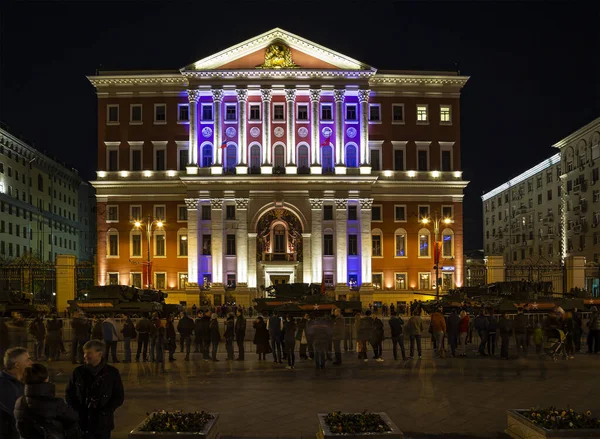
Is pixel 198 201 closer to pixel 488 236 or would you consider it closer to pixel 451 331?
pixel 451 331

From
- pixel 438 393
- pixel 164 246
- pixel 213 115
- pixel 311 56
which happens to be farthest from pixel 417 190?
pixel 438 393

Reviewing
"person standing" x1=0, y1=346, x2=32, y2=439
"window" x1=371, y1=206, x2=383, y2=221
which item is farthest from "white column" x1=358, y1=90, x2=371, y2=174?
"person standing" x1=0, y1=346, x2=32, y2=439

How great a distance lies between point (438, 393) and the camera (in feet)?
48.8

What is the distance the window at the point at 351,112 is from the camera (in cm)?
6028

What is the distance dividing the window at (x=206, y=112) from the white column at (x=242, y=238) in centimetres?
808

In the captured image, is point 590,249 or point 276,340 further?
point 590,249

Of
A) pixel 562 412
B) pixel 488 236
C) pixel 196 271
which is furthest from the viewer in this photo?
pixel 488 236

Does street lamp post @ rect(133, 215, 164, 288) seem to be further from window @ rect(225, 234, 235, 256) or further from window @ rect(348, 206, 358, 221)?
window @ rect(348, 206, 358, 221)

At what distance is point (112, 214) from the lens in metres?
61.2

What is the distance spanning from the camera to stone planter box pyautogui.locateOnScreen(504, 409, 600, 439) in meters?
9.30

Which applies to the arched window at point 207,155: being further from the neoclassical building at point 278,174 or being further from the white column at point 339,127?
the white column at point 339,127

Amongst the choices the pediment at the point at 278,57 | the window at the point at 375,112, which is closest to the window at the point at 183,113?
the pediment at the point at 278,57

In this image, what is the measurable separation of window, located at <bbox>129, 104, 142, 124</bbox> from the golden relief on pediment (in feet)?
40.6

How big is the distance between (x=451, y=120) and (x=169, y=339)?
4667 cm
